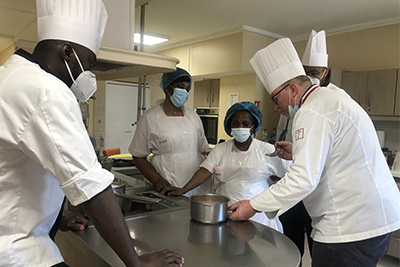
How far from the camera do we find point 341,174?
3.54ft

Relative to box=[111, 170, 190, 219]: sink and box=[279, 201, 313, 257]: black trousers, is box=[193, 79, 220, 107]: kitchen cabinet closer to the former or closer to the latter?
box=[279, 201, 313, 257]: black trousers

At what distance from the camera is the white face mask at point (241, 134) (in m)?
1.63

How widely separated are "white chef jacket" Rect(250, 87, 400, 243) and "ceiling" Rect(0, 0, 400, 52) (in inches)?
83.6

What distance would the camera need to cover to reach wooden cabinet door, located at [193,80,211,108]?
490 cm

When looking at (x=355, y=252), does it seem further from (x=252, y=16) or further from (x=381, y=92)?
(x=252, y=16)

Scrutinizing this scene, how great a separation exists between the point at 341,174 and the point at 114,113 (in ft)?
Answer: 14.2

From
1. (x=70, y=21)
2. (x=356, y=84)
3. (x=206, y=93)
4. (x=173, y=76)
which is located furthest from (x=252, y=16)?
(x=70, y=21)

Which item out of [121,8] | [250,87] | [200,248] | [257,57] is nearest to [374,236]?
[200,248]

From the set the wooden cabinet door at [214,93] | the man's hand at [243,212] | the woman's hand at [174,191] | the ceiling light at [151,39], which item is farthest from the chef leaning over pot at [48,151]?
the wooden cabinet door at [214,93]

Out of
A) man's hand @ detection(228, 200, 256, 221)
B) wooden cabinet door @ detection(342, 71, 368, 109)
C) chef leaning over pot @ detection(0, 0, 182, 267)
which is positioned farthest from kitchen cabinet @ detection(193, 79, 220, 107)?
chef leaning over pot @ detection(0, 0, 182, 267)

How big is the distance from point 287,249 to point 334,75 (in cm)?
278

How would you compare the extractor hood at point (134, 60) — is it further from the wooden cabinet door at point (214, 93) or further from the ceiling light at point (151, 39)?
the wooden cabinet door at point (214, 93)

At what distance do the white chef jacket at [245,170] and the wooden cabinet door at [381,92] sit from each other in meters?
2.00

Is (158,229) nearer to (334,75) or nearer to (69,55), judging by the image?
(69,55)
